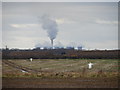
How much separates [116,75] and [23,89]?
1129cm

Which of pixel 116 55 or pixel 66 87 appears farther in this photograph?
pixel 116 55

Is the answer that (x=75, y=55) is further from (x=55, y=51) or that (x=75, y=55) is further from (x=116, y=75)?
(x=116, y=75)

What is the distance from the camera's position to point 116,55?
63.2m

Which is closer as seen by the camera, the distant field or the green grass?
the green grass

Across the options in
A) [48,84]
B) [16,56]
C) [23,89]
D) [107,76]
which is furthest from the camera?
[16,56]

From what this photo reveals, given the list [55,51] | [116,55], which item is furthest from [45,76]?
[55,51]

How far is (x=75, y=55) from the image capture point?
65.4 meters

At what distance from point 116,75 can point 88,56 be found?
112 ft

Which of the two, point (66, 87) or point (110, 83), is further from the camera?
point (110, 83)

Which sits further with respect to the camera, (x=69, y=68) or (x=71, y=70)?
(x=69, y=68)

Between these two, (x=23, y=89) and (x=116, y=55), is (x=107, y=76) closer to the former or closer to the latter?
(x=23, y=89)

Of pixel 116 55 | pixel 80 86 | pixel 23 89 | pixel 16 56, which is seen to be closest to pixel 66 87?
pixel 80 86

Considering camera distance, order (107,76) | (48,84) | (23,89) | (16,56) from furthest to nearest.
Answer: (16,56) → (107,76) → (48,84) → (23,89)

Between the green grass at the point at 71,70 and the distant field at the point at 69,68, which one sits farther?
the distant field at the point at 69,68
